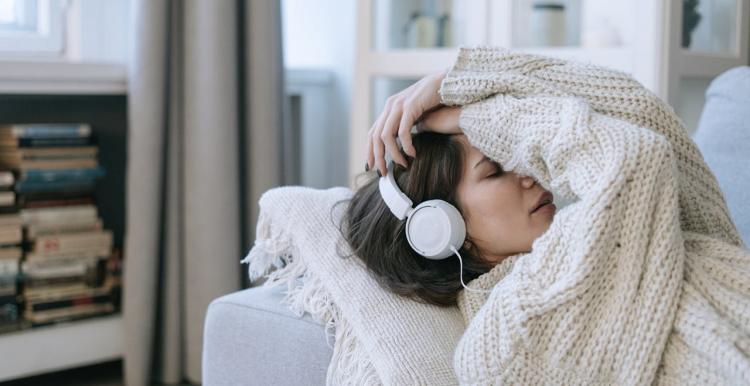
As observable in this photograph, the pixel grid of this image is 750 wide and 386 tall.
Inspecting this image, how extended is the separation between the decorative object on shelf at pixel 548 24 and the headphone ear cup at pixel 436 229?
3.70 ft

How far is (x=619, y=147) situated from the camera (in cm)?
86

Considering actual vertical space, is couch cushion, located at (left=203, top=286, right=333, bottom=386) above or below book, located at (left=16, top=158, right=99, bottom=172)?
below

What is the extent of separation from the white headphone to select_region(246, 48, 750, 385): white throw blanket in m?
0.07

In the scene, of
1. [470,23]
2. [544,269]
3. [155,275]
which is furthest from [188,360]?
[544,269]

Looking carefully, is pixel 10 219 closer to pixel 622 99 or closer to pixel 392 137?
pixel 392 137

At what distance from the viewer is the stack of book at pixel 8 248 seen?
206 centimetres

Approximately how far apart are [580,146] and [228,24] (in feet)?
4.65

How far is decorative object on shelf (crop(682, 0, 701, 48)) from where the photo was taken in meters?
1.90

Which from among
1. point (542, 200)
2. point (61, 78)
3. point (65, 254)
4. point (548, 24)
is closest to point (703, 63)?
point (548, 24)

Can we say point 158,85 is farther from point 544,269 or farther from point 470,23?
point 544,269

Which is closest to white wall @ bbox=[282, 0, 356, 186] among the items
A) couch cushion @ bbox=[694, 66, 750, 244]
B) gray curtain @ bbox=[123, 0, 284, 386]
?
gray curtain @ bbox=[123, 0, 284, 386]

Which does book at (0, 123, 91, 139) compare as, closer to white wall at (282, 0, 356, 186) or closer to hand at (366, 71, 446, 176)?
white wall at (282, 0, 356, 186)

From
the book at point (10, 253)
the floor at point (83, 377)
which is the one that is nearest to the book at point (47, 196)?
the book at point (10, 253)

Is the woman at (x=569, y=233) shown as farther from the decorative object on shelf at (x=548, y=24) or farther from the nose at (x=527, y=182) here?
the decorative object on shelf at (x=548, y=24)
